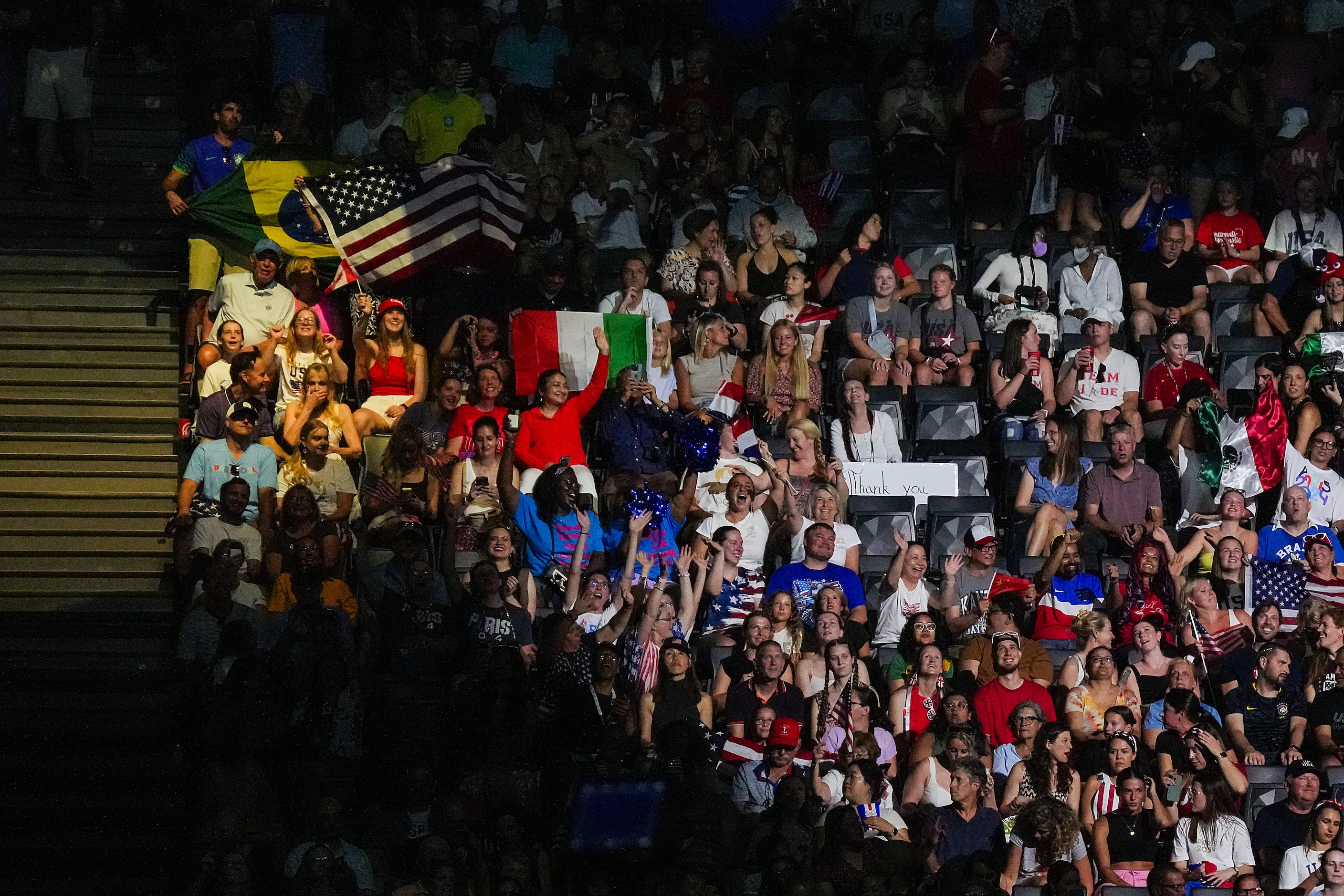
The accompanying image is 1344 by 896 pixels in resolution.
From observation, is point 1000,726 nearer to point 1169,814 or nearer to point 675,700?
point 1169,814

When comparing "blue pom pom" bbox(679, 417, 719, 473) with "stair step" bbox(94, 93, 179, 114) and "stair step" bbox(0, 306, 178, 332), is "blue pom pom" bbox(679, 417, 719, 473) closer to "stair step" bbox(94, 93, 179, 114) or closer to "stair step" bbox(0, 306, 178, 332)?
"stair step" bbox(0, 306, 178, 332)

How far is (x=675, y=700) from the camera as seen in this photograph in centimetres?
1148

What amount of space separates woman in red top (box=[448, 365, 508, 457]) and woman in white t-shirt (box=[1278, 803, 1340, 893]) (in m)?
4.98

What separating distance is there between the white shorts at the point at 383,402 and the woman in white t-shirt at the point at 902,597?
3.08 meters

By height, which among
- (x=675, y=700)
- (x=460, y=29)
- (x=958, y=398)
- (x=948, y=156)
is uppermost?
(x=460, y=29)

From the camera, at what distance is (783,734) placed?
1138cm

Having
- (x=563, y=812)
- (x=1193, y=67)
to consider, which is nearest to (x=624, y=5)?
(x=1193, y=67)

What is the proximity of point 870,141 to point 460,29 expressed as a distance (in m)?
3.03

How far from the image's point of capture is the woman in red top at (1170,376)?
1369 centimetres

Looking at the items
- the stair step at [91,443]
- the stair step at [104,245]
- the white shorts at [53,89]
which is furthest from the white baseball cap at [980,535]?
the white shorts at [53,89]

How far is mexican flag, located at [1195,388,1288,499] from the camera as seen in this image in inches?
519

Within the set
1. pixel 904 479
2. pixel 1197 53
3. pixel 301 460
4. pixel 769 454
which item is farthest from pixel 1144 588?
pixel 1197 53

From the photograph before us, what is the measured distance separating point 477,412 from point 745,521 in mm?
1701

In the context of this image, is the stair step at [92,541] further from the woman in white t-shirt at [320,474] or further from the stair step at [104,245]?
the stair step at [104,245]
